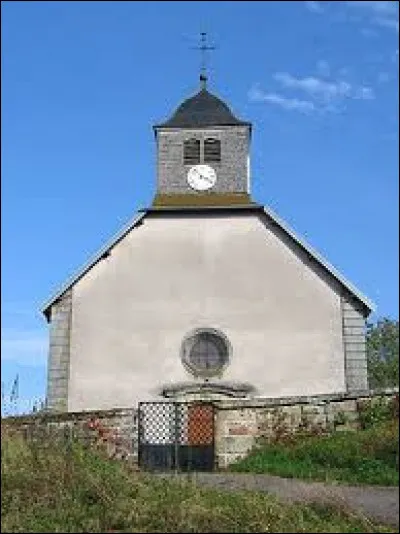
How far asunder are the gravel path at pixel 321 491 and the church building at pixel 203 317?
775cm

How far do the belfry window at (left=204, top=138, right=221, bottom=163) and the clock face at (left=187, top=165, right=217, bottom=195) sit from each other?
273mm

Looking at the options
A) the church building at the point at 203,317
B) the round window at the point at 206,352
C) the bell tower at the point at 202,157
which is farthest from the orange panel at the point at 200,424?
the bell tower at the point at 202,157

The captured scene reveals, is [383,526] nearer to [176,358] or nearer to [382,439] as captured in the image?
[382,439]

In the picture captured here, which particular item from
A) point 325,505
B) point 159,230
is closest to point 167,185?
point 159,230

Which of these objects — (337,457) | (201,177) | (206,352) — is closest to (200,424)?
(337,457)

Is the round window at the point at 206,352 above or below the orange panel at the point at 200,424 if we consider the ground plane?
above

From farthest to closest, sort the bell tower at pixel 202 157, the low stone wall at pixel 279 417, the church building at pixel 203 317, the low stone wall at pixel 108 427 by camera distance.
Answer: the bell tower at pixel 202 157
the church building at pixel 203 317
the low stone wall at pixel 279 417
the low stone wall at pixel 108 427

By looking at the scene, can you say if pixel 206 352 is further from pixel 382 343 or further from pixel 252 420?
pixel 382 343

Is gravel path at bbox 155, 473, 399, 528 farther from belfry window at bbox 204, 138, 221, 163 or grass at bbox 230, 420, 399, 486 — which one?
belfry window at bbox 204, 138, 221, 163

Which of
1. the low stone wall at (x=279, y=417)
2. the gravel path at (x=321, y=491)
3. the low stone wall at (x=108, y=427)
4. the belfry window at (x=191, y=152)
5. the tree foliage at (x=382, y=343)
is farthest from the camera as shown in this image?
the tree foliage at (x=382, y=343)

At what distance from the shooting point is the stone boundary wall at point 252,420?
551 inches

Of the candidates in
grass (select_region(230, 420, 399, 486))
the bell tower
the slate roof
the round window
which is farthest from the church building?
grass (select_region(230, 420, 399, 486))

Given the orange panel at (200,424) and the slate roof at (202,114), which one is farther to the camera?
the slate roof at (202,114)

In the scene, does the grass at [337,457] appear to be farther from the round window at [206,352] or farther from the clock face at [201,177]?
the clock face at [201,177]
